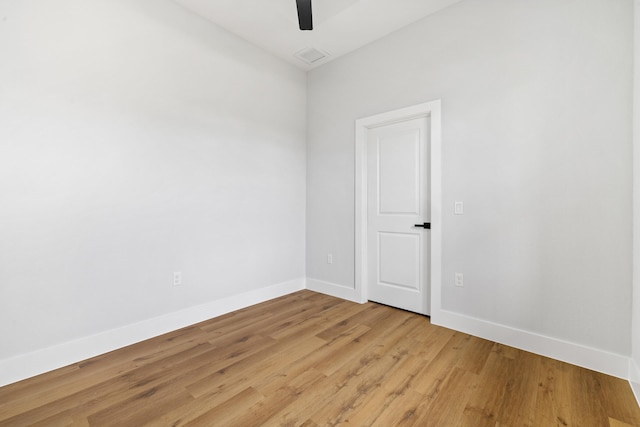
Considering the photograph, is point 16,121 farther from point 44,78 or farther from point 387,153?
point 387,153

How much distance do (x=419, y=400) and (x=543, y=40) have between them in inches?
103

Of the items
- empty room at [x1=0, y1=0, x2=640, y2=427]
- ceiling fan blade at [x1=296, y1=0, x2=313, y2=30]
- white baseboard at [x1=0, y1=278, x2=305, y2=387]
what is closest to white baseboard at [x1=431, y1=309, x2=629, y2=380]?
empty room at [x1=0, y1=0, x2=640, y2=427]

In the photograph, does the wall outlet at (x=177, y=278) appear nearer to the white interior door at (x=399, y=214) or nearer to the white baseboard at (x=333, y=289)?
the white baseboard at (x=333, y=289)

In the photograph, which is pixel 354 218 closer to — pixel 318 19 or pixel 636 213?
pixel 318 19

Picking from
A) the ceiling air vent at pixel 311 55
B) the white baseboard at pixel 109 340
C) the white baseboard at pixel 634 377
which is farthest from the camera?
the ceiling air vent at pixel 311 55

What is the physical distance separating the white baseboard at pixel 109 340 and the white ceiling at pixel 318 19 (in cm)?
276

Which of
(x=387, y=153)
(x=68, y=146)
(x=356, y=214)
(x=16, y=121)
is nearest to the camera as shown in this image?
(x=16, y=121)

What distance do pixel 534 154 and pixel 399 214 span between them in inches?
48.7

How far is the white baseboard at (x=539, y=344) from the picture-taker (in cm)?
179

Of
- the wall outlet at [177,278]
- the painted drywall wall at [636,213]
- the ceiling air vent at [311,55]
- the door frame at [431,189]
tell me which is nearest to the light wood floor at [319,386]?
the painted drywall wall at [636,213]

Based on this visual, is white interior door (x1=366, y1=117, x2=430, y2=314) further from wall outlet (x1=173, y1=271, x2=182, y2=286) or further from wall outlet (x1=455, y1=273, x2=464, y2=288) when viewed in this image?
wall outlet (x1=173, y1=271, x2=182, y2=286)

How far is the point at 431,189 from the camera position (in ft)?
8.49

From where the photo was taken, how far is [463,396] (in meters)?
1.58

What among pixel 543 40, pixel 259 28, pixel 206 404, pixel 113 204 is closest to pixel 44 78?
pixel 113 204
